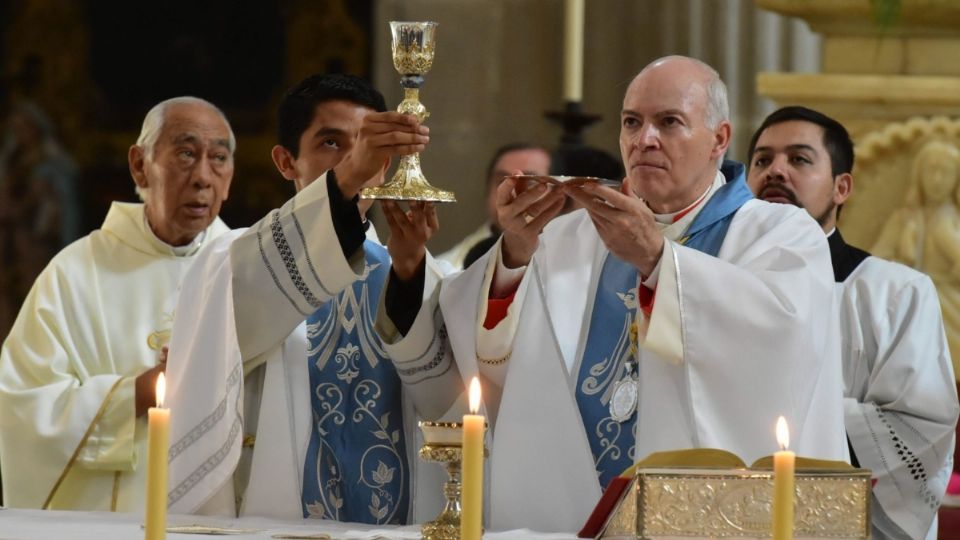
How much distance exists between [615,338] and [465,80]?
5.35 m

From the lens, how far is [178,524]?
4.34 metres

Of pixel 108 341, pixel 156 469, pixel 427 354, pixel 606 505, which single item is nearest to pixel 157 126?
pixel 108 341

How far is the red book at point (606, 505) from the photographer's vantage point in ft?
12.5

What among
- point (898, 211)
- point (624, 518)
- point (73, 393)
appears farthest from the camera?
point (898, 211)

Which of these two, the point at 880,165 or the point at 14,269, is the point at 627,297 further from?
the point at 14,269

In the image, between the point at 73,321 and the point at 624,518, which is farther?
the point at 73,321

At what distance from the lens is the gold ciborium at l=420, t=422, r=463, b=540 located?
397cm

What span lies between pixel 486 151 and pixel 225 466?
5535 mm

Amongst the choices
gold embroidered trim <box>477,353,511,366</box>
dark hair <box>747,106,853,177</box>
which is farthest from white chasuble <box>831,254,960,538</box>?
gold embroidered trim <box>477,353,511,366</box>

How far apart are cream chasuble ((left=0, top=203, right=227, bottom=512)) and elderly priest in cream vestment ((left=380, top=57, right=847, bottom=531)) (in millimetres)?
1648

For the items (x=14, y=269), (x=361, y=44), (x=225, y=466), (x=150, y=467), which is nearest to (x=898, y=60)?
(x=361, y=44)

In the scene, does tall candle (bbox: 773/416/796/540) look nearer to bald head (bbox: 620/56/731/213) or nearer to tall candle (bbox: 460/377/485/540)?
tall candle (bbox: 460/377/485/540)

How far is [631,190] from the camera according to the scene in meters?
5.08

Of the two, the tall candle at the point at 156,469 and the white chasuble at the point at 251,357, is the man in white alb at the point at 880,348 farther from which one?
the tall candle at the point at 156,469
